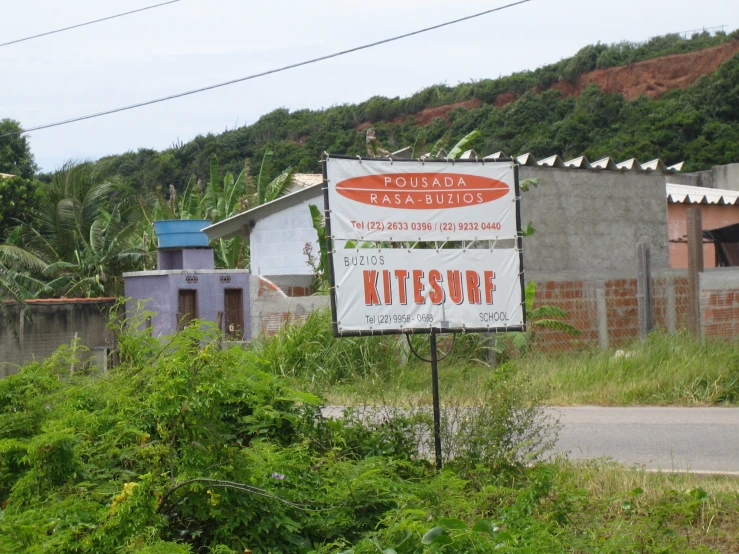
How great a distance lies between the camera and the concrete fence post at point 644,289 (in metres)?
16.2

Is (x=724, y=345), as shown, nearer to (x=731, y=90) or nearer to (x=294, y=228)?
(x=294, y=228)

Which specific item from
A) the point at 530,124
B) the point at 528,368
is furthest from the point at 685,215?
the point at 530,124

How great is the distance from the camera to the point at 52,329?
66.8 feet

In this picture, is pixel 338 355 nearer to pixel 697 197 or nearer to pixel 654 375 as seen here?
pixel 654 375

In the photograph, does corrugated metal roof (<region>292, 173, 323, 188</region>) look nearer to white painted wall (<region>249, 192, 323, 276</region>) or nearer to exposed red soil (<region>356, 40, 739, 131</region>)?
white painted wall (<region>249, 192, 323, 276</region>)

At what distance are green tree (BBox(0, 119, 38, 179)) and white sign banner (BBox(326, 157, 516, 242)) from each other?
40.2 metres

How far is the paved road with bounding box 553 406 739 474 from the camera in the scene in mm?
8133

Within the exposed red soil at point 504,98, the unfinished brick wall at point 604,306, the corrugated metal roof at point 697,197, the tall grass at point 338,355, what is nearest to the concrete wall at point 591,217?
the unfinished brick wall at point 604,306

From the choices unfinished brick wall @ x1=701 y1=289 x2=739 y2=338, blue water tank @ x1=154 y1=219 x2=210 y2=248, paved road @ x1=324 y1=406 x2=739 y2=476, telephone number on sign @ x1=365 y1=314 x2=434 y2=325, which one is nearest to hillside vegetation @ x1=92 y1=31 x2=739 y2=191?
blue water tank @ x1=154 y1=219 x2=210 y2=248

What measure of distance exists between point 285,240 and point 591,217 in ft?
31.2

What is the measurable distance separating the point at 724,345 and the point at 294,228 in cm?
1370

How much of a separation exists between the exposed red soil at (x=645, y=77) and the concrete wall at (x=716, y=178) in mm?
30960

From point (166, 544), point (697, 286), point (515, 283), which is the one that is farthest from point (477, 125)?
point (166, 544)

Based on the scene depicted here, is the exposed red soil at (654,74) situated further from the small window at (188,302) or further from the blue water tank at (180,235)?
the small window at (188,302)
